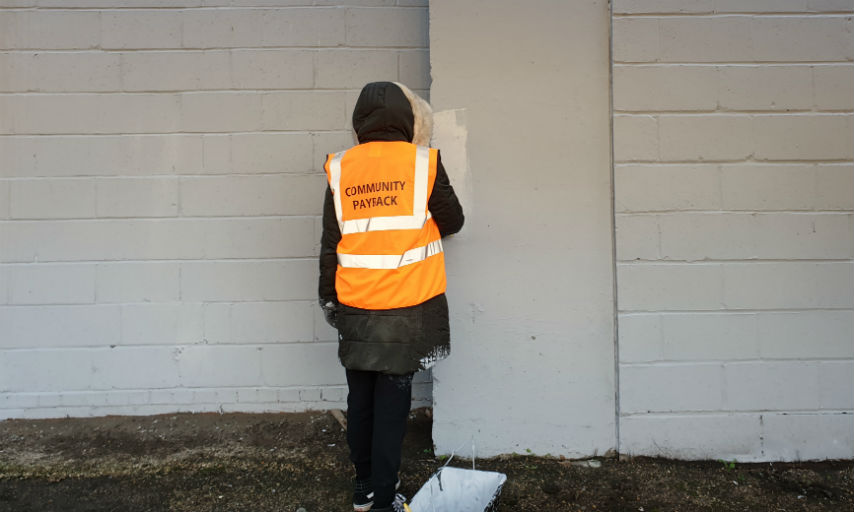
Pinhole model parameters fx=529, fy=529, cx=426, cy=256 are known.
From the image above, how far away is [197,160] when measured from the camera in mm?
3078

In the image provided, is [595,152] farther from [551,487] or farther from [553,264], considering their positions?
[551,487]

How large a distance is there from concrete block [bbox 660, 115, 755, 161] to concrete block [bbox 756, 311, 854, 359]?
2.77ft

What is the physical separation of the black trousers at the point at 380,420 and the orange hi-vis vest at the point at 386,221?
330 millimetres

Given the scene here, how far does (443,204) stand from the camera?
83.3 inches

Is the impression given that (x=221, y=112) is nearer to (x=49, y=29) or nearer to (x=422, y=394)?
(x=49, y=29)

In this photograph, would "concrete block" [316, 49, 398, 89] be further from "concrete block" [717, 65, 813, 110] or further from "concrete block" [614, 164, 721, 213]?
"concrete block" [717, 65, 813, 110]

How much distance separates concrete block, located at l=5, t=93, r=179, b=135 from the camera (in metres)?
3.05

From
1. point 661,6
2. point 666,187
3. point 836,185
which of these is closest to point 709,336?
point 666,187

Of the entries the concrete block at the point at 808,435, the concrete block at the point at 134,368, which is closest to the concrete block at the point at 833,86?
the concrete block at the point at 808,435

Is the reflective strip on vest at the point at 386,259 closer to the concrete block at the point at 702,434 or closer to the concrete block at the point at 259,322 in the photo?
the concrete block at the point at 259,322

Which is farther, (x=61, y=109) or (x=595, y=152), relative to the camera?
(x=61, y=109)

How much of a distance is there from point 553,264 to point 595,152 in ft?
1.99

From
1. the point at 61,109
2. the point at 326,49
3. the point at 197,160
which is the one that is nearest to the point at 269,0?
the point at 326,49

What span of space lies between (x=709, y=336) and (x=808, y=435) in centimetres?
71
